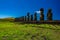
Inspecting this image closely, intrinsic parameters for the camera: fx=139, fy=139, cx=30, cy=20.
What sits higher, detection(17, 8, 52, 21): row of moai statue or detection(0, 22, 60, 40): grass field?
detection(17, 8, 52, 21): row of moai statue

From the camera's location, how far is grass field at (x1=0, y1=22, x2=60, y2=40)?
181 cm

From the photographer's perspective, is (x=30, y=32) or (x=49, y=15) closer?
(x=30, y=32)

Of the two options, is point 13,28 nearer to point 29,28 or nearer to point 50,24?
point 29,28

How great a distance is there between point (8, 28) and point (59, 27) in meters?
0.79

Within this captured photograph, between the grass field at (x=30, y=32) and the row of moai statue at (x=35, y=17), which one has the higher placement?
the row of moai statue at (x=35, y=17)

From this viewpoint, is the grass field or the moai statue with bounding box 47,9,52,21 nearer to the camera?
the grass field

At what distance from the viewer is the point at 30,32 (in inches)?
76.4

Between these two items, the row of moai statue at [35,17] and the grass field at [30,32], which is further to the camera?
the row of moai statue at [35,17]

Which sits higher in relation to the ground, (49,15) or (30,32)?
(49,15)

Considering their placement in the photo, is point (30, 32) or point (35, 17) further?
point (35, 17)

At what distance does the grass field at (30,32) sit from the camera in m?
1.81

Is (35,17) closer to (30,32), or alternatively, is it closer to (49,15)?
(49,15)

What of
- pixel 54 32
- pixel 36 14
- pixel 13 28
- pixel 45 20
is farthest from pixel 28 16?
pixel 54 32

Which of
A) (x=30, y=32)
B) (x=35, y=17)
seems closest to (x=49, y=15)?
(x=35, y=17)
